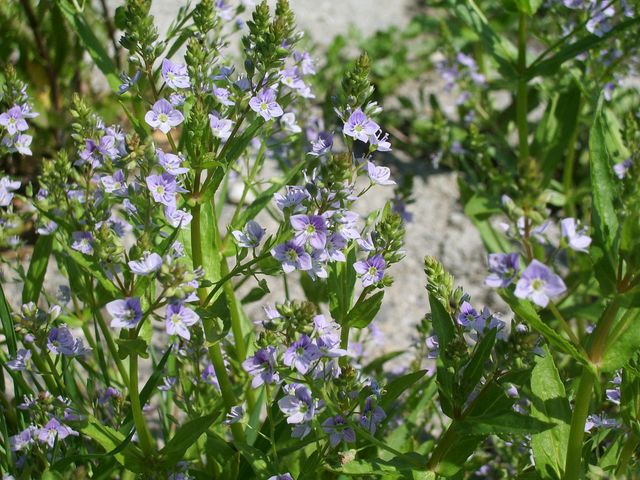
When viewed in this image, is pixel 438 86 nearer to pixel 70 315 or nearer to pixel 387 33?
pixel 387 33

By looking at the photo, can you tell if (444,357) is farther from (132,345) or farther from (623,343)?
(132,345)

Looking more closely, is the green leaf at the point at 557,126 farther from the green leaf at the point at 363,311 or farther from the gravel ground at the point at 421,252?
the green leaf at the point at 363,311

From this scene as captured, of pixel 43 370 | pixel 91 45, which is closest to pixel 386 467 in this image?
pixel 43 370

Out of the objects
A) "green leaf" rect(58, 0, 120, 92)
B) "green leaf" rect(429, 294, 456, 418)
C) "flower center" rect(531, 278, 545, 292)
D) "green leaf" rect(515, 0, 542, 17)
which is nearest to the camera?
"flower center" rect(531, 278, 545, 292)

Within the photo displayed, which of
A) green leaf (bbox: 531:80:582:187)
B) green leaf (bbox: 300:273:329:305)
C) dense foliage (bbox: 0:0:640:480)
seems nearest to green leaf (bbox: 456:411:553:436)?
dense foliage (bbox: 0:0:640:480)

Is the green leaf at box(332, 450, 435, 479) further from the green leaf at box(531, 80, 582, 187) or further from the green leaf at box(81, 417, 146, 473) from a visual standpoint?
the green leaf at box(531, 80, 582, 187)

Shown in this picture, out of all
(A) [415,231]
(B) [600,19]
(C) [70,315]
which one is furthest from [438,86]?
(C) [70,315]
